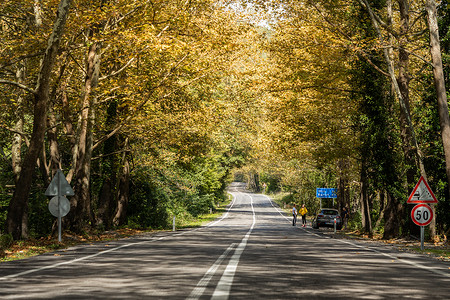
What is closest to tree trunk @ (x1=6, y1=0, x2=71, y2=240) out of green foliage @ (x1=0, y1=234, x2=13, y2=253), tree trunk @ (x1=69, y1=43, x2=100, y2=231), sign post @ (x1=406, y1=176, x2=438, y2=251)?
green foliage @ (x1=0, y1=234, x2=13, y2=253)

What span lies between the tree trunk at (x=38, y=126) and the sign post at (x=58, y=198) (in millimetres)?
781

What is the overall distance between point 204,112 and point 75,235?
34.1 ft

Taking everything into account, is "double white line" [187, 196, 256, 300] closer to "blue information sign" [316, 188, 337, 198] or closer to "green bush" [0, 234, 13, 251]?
"green bush" [0, 234, 13, 251]

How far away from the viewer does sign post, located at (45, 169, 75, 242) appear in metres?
19.1

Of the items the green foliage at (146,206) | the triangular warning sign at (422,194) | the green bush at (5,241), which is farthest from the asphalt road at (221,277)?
the green foliage at (146,206)

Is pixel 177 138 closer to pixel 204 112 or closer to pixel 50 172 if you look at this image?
pixel 204 112

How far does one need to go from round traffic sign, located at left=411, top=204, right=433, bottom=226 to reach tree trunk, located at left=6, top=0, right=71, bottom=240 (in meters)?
12.3

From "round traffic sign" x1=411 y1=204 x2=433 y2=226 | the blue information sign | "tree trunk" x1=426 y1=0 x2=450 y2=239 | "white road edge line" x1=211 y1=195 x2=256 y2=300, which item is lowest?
"white road edge line" x1=211 y1=195 x2=256 y2=300

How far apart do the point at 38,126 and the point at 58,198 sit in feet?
8.01

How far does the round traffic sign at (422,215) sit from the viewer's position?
59.8 feet

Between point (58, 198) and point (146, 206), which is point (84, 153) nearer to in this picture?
point (58, 198)

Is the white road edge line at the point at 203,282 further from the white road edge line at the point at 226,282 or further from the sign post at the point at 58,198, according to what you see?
the sign post at the point at 58,198

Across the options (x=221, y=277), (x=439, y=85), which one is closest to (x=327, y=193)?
(x=439, y=85)

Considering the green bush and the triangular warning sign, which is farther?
the triangular warning sign
